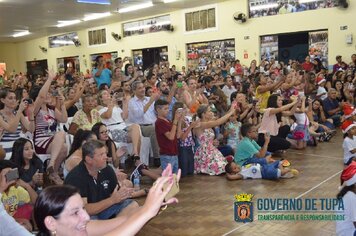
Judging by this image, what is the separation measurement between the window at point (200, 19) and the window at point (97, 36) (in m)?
5.46

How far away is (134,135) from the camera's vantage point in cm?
572

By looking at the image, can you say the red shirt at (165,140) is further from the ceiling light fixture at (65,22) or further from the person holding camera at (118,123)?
the ceiling light fixture at (65,22)

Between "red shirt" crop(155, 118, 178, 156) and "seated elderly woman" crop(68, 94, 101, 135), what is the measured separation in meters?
0.95

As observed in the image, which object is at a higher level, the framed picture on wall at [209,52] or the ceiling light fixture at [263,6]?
the ceiling light fixture at [263,6]

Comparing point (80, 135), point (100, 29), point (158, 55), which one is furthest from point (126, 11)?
point (80, 135)

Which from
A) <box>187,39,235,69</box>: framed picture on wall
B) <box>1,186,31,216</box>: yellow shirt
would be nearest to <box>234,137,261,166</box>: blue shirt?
<box>1,186,31,216</box>: yellow shirt

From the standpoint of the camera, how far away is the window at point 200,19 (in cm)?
1444

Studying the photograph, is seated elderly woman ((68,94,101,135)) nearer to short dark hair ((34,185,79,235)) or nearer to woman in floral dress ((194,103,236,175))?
woman in floral dress ((194,103,236,175))

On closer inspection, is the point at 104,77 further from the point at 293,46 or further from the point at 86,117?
the point at 293,46

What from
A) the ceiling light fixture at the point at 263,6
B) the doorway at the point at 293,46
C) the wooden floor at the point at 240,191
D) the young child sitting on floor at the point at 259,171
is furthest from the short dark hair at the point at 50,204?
the ceiling light fixture at the point at 263,6

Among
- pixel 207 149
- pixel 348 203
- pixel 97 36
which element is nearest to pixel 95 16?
pixel 97 36

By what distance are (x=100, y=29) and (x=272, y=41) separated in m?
9.44

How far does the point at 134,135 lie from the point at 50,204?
4013 millimetres

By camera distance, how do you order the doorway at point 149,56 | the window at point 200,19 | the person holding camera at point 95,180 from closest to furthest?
the person holding camera at point 95,180 < the window at point 200,19 < the doorway at point 149,56
